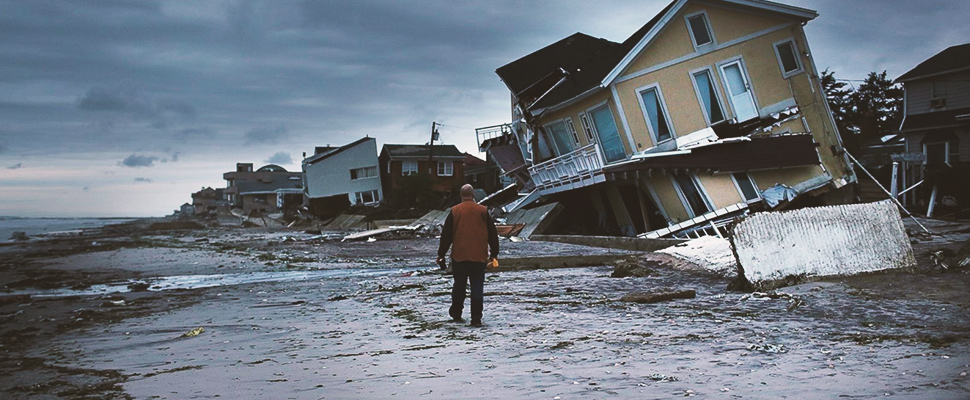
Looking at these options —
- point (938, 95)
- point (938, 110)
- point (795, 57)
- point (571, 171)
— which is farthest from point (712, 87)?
point (938, 95)

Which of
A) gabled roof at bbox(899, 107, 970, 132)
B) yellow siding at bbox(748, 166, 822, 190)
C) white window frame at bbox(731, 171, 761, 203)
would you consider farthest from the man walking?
gabled roof at bbox(899, 107, 970, 132)

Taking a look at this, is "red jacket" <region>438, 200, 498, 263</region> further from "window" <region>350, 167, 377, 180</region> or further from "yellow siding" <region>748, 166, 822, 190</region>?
"window" <region>350, 167, 377, 180</region>

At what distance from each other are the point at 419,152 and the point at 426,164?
1295mm

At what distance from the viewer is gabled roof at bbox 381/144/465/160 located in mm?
71375

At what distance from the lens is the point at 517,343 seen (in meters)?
7.84

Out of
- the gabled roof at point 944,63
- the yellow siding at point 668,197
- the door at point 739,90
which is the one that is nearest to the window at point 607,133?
the yellow siding at point 668,197

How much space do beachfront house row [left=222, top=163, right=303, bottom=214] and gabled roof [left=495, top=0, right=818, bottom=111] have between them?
68535mm

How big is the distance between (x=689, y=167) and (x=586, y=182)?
5.67 meters

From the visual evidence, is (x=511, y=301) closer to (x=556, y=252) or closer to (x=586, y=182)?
(x=556, y=252)

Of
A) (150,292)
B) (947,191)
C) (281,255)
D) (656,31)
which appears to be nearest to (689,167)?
(656,31)

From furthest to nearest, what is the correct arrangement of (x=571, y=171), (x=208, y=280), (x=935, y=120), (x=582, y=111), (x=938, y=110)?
(x=938, y=110) < (x=935, y=120) < (x=571, y=171) < (x=582, y=111) < (x=208, y=280)

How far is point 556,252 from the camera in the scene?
75.3 feet

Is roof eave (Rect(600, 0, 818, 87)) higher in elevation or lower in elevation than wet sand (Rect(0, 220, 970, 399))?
higher

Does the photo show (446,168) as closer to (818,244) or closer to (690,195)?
(690,195)
